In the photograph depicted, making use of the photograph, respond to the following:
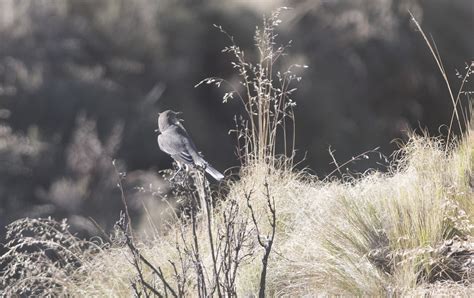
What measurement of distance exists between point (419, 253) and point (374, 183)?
1.21 m

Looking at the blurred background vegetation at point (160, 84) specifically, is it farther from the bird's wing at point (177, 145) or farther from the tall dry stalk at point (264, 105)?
the bird's wing at point (177, 145)

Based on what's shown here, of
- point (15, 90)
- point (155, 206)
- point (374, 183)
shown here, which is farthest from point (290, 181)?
point (15, 90)

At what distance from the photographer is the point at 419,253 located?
163 inches

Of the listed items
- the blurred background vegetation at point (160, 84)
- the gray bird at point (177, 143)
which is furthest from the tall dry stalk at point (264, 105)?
the blurred background vegetation at point (160, 84)

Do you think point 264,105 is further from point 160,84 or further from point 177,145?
point 160,84

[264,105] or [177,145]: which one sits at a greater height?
[177,145]

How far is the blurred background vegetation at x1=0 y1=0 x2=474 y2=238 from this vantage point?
7.48m

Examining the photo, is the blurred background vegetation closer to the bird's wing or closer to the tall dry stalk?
the tall dry stalk

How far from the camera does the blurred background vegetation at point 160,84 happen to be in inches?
294

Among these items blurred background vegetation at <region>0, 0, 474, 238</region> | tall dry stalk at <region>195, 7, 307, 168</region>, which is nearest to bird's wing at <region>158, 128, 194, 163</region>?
tall dry stalk at <region>195, 7, 307, 168</region>

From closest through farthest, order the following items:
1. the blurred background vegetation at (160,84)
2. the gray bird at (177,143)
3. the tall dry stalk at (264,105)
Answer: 1. the tall dry stalk at (264,105)
2. the gray bird at (177,143)
3. the blurred background vegetation at (160,84)

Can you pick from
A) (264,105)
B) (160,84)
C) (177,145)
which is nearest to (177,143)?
(177,145)

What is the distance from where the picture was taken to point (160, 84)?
918cm

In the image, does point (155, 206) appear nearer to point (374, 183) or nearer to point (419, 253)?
point (374, 183)
